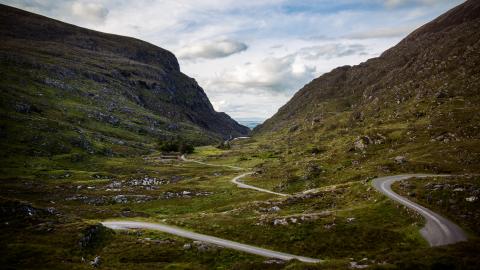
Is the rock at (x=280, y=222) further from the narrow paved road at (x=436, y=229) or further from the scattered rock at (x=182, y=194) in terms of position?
the scattered rock at (x=182, y=194)

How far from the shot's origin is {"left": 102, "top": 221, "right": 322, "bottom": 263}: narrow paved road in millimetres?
49091

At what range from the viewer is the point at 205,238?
5678 cm

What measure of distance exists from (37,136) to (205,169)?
74.8 metres

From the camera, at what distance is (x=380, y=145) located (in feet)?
418

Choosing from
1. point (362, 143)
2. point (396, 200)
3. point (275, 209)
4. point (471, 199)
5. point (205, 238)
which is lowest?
point (205, 238)

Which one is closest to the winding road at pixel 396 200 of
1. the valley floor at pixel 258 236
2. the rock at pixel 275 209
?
the valley floor at pixel 258 236

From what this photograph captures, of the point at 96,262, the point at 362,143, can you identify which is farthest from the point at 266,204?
the point at 362,143

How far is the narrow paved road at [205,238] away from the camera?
161 feet

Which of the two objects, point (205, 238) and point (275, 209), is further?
point (275, 209)

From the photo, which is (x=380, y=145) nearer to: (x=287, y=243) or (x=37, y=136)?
(x=287, y=243)

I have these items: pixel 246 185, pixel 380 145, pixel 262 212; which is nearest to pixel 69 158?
pixel 246 185

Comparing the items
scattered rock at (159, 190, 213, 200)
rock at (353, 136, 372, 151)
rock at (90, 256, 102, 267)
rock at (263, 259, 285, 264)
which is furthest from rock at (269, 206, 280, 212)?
rock at (353, 136, 372, 151)

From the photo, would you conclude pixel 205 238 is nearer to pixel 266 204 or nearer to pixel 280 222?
pixel 280 222

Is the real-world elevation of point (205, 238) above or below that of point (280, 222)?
below
